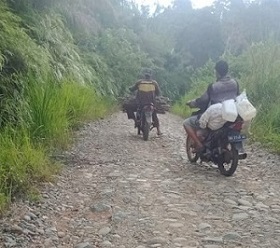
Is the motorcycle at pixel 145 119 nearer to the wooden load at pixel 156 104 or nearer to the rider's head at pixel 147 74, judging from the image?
the wooden load at pixel 156 104

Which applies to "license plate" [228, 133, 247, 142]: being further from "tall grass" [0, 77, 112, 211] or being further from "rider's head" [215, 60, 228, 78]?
"tall grass" [0, 77, 112, 211]

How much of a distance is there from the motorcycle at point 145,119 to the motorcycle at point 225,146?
2.84 meters

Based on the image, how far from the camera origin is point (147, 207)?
4.82 metres

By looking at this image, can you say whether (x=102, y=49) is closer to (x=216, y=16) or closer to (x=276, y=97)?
(x=276, y=97)

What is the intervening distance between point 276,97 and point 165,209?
6969 millimetres

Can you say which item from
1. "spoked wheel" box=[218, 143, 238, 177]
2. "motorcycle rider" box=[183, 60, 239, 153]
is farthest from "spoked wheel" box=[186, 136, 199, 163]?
"spoked wheel" box=[218, 143, 238, 177]

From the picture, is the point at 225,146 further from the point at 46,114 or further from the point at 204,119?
the point at 46,114

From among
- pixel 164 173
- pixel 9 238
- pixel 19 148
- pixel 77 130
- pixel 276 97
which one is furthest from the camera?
pixel 276 97

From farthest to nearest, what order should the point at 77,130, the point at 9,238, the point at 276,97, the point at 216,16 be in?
1. the point at 216,16
2. the point at 276,97
3. the point at 77,130
4. the point at 9,238

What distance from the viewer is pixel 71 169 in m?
6.36

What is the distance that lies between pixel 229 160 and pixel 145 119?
3.91m

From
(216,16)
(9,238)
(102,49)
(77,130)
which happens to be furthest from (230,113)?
(216,16)

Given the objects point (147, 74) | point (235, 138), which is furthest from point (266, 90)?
point (235, 138)

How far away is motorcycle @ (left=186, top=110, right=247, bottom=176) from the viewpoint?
616 centimetres
